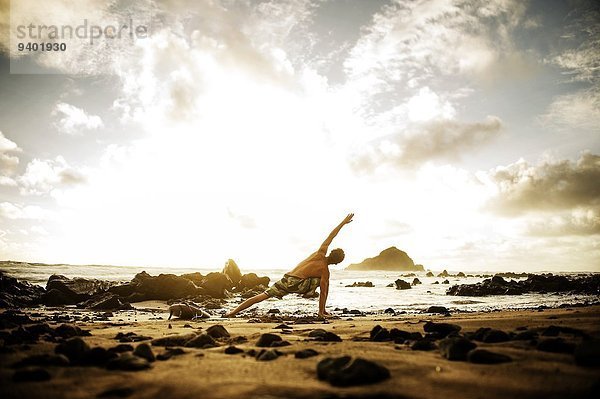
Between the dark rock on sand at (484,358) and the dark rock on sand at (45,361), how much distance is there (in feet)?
14.5

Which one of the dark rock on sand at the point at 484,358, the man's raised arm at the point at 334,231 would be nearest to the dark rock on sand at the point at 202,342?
the dark rock on sand at the point at 484,358

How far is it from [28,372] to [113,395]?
100cm

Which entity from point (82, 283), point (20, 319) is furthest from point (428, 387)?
point (82, 283)

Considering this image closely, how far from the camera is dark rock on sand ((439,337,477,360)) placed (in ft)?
12.7

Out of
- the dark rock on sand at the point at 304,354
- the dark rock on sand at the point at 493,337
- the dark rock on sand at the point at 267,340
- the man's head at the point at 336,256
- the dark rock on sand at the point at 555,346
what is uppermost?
the man's head at the point at 336,256

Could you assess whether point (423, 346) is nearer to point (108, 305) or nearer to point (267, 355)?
point (267, 355)

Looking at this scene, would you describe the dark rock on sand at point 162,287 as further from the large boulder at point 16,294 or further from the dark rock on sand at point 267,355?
the dark rock on sand at point 267,355

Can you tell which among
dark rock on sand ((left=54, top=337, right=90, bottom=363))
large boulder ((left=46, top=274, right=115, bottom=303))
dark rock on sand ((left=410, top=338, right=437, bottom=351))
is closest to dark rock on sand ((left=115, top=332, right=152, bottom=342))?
dark rock on sand ((left=54, top=337, right=90, bottom=363))

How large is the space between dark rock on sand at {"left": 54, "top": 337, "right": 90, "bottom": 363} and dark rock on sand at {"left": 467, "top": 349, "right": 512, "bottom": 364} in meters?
4.30

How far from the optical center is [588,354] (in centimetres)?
335

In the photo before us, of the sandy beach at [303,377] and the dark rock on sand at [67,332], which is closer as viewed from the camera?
the sandy beach at [303,377]

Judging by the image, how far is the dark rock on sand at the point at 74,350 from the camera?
3832 mm

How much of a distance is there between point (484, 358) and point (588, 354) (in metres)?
0.92

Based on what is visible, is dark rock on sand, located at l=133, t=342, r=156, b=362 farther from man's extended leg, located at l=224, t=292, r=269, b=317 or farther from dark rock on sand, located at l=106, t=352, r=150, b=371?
man's extended leg, located at l=224, t=292, r=269, b=317
